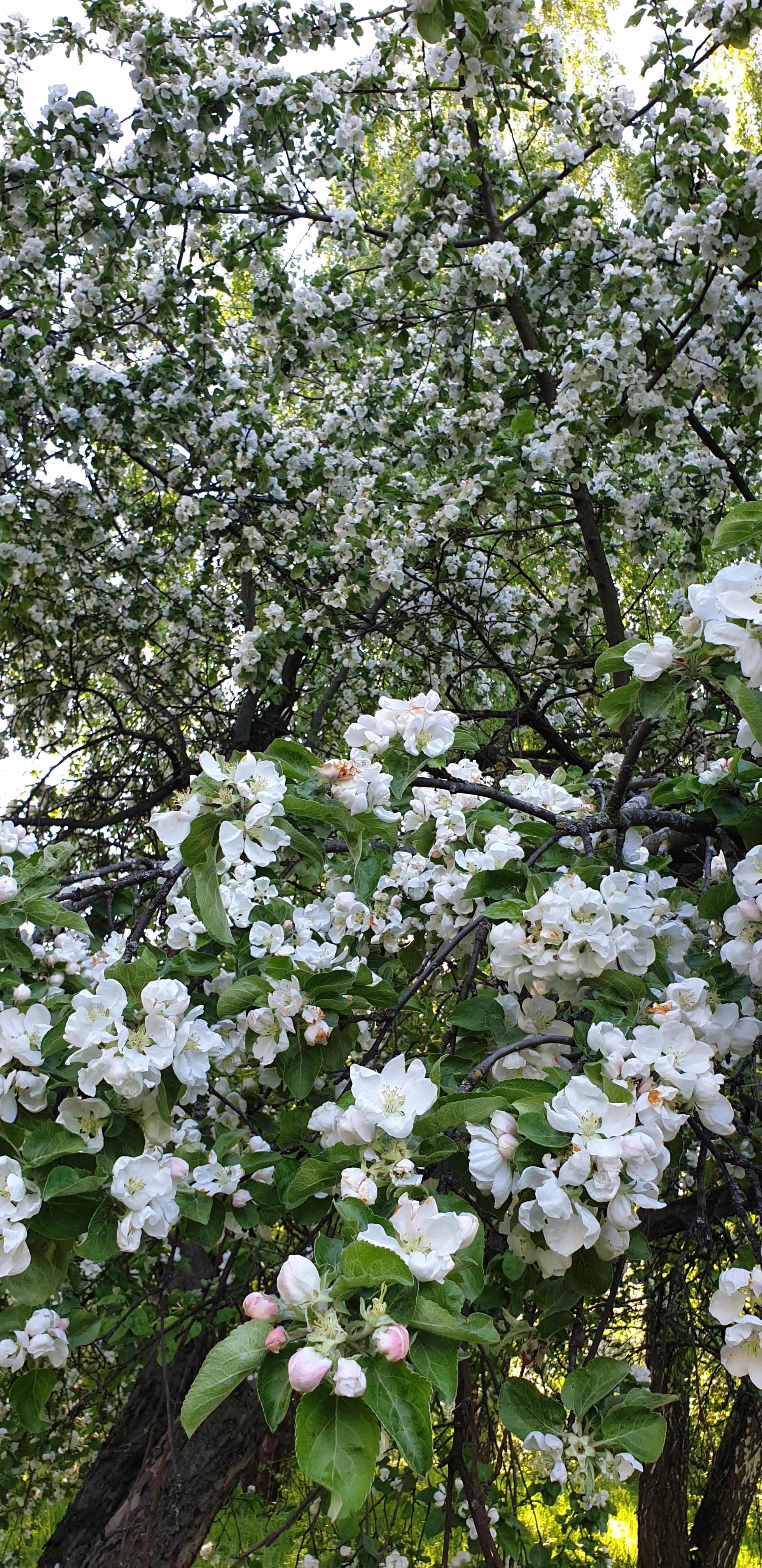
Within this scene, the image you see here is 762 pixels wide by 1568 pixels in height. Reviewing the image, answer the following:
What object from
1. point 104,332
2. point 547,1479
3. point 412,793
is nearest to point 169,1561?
point 547,1479

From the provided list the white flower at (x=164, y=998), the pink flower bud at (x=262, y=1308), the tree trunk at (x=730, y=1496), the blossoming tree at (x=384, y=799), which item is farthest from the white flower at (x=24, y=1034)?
the tree trunk at (x=730, y=1496)

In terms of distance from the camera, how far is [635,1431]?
1.16 metres

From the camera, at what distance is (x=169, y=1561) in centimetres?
328

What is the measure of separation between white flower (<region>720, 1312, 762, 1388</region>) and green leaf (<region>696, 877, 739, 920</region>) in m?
0.50

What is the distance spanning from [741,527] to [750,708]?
0.21m

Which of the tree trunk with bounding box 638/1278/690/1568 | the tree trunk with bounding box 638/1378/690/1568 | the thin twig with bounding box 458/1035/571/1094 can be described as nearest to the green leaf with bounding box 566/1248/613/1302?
the thin twig with bounding box 458/1035/571/1094

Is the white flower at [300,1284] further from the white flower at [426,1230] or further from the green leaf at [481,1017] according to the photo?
the green leaf at [481,1017]

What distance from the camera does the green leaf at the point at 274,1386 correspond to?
807 millimetres

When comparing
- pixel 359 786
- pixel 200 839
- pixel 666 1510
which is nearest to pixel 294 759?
pixel 359 786

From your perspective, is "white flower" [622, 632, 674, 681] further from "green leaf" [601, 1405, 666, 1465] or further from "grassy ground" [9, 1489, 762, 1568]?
"grassy ground" [9, 1489, 762, 1568]

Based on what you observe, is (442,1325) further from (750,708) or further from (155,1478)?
(155,1478)

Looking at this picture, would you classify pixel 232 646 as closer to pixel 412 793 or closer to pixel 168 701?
pixel 168 701

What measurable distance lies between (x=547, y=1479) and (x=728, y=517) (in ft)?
4.48

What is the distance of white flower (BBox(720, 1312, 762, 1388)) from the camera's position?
1109 mm
